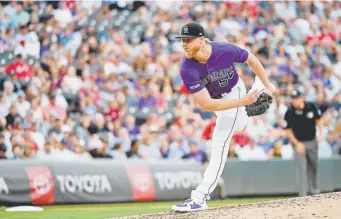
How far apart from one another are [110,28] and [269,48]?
204 inches

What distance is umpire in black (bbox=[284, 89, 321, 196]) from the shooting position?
46.2 feet

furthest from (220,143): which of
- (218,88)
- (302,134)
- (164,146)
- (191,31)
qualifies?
(164,146)

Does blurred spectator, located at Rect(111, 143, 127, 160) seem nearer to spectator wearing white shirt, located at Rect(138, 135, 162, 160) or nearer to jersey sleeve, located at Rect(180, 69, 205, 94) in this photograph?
spectator wearing white shirt, located at Rect(138, 135, 162, 160)

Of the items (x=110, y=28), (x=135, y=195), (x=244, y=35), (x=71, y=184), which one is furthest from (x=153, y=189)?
(x=244, y=35)

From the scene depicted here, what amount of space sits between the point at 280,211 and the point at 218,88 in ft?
5.40

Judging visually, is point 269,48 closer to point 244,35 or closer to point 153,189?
point 244,35

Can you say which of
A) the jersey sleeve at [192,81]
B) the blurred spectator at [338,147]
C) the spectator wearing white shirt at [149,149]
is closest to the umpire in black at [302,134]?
the spectator wearing white shirt at [149,149]

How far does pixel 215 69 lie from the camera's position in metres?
8.65

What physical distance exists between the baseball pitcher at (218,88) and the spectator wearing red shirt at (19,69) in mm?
8704

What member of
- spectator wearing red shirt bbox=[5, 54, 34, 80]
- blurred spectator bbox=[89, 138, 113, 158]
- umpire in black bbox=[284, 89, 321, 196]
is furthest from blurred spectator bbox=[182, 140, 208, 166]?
spectator wearing red shirt bbox=[5, 54, 34, 80]

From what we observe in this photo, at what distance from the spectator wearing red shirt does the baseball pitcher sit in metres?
8.70

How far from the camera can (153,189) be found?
50.0 ft

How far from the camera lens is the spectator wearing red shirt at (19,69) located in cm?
1675

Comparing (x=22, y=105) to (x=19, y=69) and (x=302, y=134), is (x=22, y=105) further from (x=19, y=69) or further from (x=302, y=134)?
(x=302, y=134)
